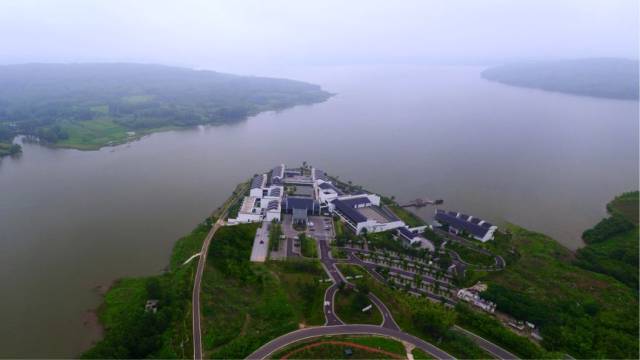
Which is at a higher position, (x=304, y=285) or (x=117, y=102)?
(x=117, y=102)

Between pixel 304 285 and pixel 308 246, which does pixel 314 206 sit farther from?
pixel 304 285

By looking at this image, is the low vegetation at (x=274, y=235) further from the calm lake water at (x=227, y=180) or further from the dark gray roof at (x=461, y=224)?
the dark gray roof at (x=461, y=224)

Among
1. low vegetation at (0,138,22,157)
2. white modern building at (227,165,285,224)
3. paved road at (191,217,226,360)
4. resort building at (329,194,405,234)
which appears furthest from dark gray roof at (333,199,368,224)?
low vegetation at (0,138,22,157)

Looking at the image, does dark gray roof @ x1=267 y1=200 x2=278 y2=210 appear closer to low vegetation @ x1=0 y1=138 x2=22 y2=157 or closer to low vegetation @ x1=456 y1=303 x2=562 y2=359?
low vegetation @ x1=456 y1=303 x2=562 y2=359

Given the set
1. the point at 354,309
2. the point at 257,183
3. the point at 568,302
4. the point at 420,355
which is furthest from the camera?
the point at 257,183

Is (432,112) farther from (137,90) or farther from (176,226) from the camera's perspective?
(137,90)

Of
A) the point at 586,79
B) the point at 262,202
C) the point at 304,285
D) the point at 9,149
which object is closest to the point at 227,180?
the point at 262,202

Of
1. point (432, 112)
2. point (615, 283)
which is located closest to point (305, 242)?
point (615, 283)
